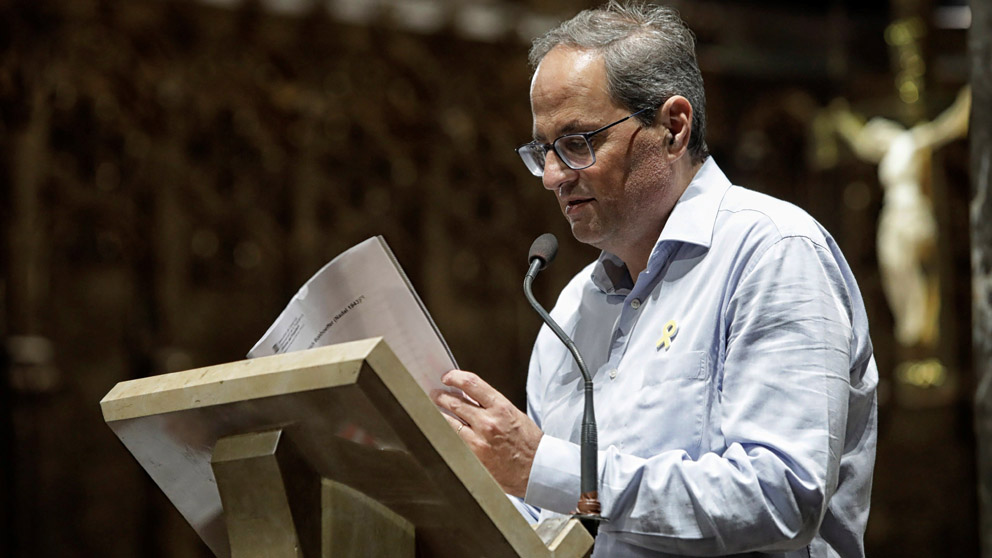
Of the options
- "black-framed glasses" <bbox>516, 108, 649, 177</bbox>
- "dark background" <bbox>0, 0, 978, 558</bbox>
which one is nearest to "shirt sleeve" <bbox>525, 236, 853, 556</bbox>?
"black-framed glasses" <bbox>516, 108, 649, 177</bbox>

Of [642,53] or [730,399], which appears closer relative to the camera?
[730,399]

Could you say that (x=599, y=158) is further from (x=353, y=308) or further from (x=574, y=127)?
(x=353, y=308)

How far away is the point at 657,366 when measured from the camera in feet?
6.27

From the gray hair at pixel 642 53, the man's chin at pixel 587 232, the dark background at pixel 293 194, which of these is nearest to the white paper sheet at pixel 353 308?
the man's chin at pixel 587 232

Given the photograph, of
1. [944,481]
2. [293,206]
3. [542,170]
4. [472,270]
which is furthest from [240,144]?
[944,481]

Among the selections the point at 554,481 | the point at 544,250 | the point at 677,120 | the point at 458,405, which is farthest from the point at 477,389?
the point at 677,120

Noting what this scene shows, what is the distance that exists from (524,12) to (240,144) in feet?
5.44

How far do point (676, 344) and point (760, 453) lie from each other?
26 centimetres

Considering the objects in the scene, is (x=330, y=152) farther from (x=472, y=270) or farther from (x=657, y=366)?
(x=657, y=366)

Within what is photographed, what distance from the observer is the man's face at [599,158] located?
2.07 m

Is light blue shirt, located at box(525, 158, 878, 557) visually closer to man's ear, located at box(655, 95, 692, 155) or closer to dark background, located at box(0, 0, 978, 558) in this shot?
man's ear, located at box(655, 95, 692, 155)

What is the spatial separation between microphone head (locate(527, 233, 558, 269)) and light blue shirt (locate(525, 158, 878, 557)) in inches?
6.8

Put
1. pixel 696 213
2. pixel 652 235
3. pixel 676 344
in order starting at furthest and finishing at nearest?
pixel 652 235
pixel 696 213
pixel 676 344

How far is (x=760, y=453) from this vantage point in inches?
67.2
